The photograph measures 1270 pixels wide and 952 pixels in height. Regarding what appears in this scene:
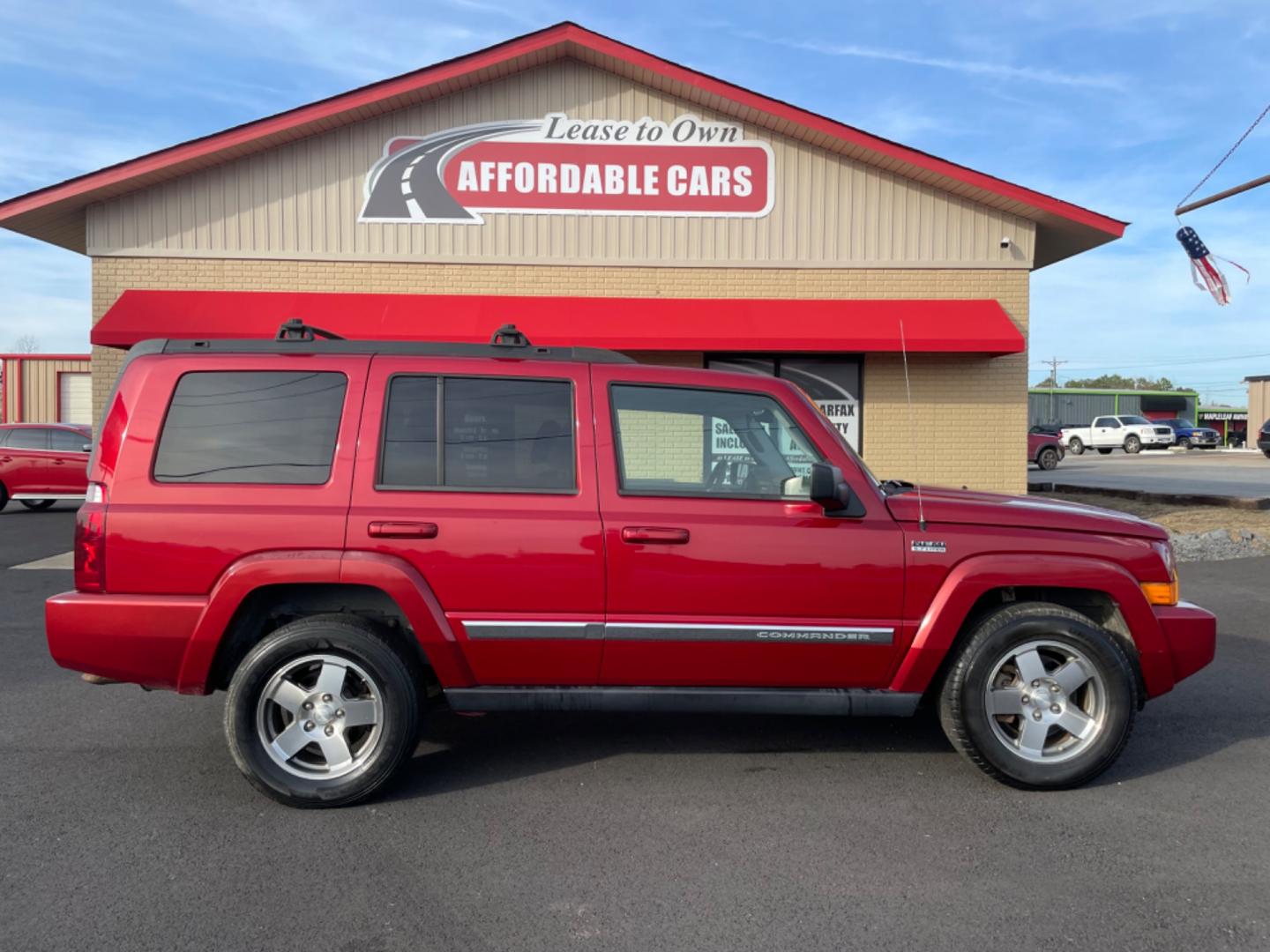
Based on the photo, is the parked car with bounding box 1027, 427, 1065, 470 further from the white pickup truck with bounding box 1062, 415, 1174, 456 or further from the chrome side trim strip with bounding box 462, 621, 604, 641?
the chrome side trim strip with bounding box 462, 621, 604, 641

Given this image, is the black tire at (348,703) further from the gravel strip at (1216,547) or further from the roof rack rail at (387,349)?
the gravel strip at (1216,547)

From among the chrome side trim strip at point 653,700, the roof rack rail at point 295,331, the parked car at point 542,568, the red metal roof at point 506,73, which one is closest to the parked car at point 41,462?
the red metal roof at point 506,73

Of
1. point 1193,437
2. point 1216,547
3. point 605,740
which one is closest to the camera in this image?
point 605,740

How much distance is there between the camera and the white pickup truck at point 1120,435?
4147 centimetres

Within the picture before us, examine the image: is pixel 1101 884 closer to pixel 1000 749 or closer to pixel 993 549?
pixel 1000 749

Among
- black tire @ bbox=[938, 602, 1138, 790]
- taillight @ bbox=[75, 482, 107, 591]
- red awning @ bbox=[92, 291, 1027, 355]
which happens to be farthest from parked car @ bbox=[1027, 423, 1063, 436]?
taillight @ bbox=[75, 482, 107, 591]

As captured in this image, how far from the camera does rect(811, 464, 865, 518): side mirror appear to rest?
3920mm

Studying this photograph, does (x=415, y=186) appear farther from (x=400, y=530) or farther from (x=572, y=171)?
(x=400, y=530)

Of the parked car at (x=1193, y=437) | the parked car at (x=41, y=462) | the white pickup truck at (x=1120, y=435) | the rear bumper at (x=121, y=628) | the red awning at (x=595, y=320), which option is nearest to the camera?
the rear bumper at (x=121, y=628)

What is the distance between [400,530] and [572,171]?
974 centimetres

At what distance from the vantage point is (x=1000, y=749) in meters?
4.16

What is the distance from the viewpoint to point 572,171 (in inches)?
502

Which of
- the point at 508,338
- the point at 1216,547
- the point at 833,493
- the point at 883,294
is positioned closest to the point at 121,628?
the point at 508,338

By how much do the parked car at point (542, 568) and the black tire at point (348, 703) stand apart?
0.01m
